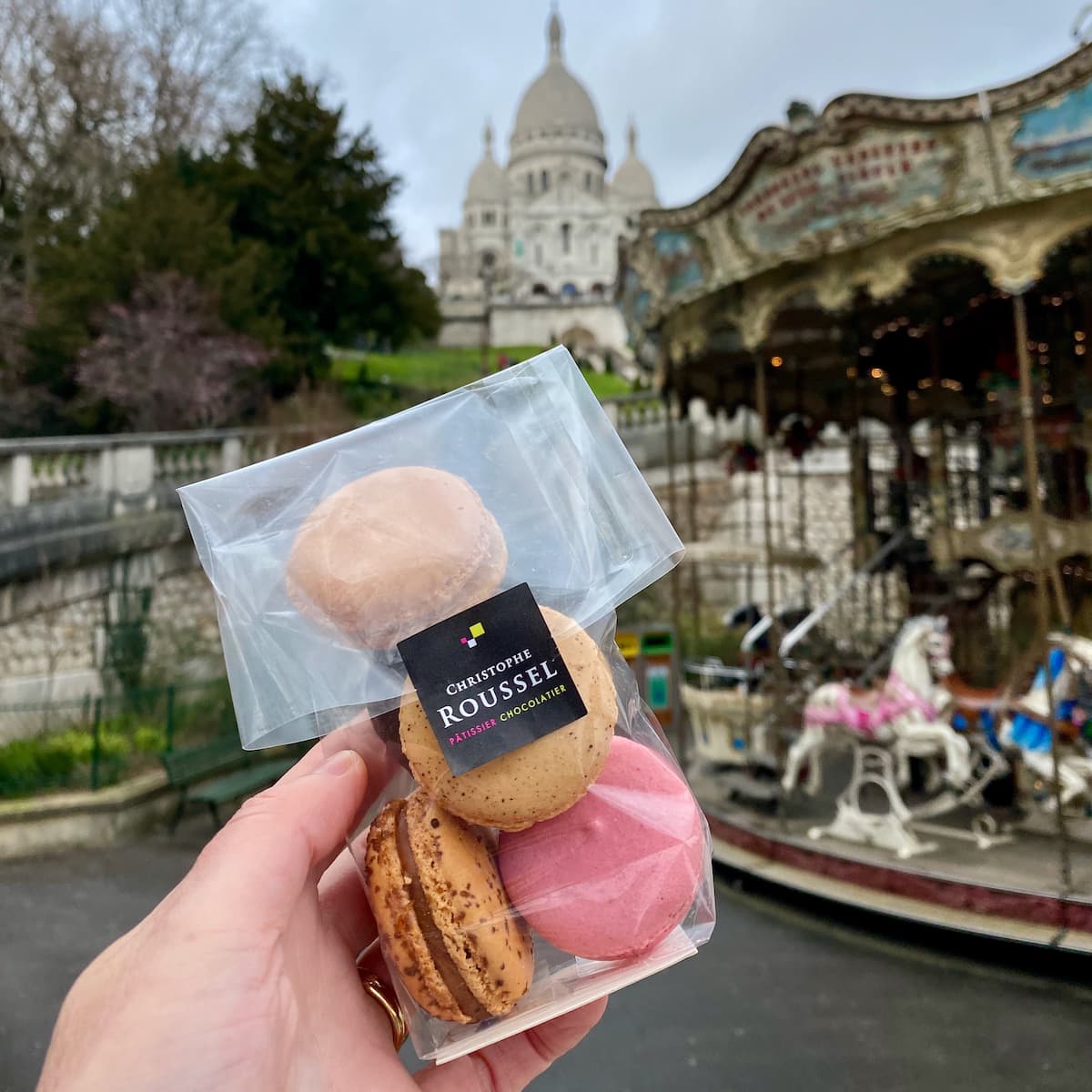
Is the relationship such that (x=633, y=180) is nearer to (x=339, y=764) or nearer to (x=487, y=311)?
(x=487, y=311)

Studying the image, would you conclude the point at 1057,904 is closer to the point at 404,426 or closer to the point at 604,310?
the point at 404,426

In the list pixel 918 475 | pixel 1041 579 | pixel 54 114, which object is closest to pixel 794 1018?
pixel 1041 579

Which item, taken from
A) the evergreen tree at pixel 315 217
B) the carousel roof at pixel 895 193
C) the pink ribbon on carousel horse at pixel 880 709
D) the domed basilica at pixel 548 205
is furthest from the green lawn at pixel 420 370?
the domed basilica at pixel 548 205

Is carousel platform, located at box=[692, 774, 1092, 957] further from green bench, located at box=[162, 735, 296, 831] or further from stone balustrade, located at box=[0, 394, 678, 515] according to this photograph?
stone balustrade, located at box=[0, 394, 678, 515]

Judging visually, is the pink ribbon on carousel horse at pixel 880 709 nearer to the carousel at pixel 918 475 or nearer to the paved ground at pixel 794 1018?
the carousel at pixel 918 475

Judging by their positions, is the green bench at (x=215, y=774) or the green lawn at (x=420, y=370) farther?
the green lawn at (x=420, y=370)

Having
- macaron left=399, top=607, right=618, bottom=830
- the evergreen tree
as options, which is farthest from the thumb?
the evergreen tree

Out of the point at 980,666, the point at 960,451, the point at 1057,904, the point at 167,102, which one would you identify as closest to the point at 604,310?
the point at 167,102
